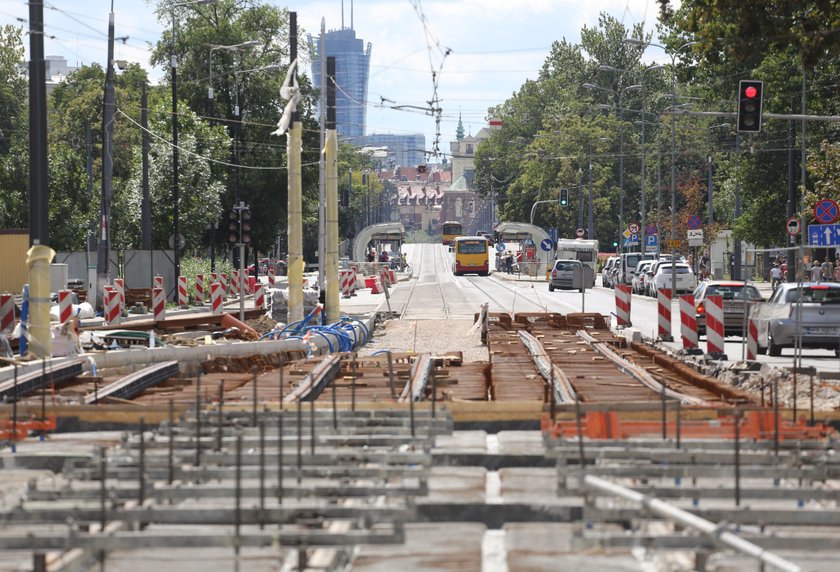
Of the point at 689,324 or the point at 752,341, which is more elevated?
the point at 689,324

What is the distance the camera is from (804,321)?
27.3m

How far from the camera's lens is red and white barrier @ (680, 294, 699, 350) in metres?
27.2

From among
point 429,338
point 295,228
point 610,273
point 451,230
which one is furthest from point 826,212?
point 451,230

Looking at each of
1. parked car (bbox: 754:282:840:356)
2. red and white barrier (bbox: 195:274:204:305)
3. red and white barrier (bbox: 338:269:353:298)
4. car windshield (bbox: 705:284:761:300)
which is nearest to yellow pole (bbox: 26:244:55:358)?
parked car (bbox: 754:282:840:356)

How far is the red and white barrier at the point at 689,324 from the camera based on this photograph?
27.2 metres

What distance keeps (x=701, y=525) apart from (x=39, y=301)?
1488 cm

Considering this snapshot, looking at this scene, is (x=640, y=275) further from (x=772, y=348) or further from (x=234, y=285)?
(x=772, y=348)

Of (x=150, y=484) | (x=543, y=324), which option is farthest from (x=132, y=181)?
(x=150, y=484)

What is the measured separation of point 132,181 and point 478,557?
5572 cm

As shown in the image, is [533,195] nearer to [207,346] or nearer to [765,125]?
[765,125]

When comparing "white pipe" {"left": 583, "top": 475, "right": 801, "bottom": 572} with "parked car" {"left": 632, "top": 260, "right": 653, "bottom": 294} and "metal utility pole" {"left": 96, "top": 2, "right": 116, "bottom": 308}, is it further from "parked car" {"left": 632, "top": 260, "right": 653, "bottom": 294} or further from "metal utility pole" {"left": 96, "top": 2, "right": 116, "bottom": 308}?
"parked car" {"left": 632, "top": 260, "right": 653, "bottom": 294}

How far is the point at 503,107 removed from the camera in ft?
611

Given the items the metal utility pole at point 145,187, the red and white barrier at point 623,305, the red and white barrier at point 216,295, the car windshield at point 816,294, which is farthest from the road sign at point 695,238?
the car windshield at point 816,294

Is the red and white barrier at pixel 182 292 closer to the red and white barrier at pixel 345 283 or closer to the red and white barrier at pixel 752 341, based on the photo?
the red and white barrier at pixel 345 283
